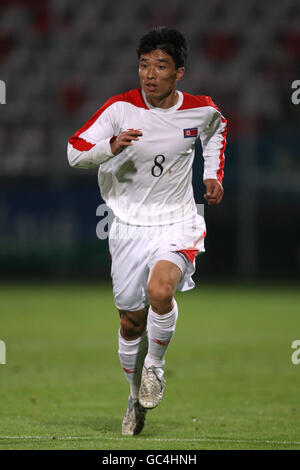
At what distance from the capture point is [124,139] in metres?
4.76

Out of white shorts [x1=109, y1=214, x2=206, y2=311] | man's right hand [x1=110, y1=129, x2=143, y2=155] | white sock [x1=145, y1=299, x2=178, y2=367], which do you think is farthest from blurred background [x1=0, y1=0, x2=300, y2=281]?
man's right hand [x1=110, y1=129, x2=143, y2=155]

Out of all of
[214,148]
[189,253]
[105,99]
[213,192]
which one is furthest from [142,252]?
[105,99]

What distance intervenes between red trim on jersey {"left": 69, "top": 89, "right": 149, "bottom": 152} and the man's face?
132 millimetres

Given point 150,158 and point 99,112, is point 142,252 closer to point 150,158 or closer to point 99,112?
point 150,158

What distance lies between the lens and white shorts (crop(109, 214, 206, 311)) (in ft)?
16.7

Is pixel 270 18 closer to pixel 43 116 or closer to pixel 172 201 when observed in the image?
pixel 43 116

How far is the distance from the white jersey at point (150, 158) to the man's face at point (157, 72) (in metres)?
0.17

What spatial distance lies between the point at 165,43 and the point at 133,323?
5.54ft

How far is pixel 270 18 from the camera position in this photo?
20.2 m

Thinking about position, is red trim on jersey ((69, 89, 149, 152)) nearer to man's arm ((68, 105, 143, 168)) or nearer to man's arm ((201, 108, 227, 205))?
man's arm ((68, 105, 143, 168))

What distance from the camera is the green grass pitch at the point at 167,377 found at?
201 inches

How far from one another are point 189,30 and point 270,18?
1.92 meters

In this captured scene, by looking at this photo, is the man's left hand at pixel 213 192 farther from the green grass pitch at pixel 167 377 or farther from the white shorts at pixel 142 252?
the green grass pitch at pixel 167 377
